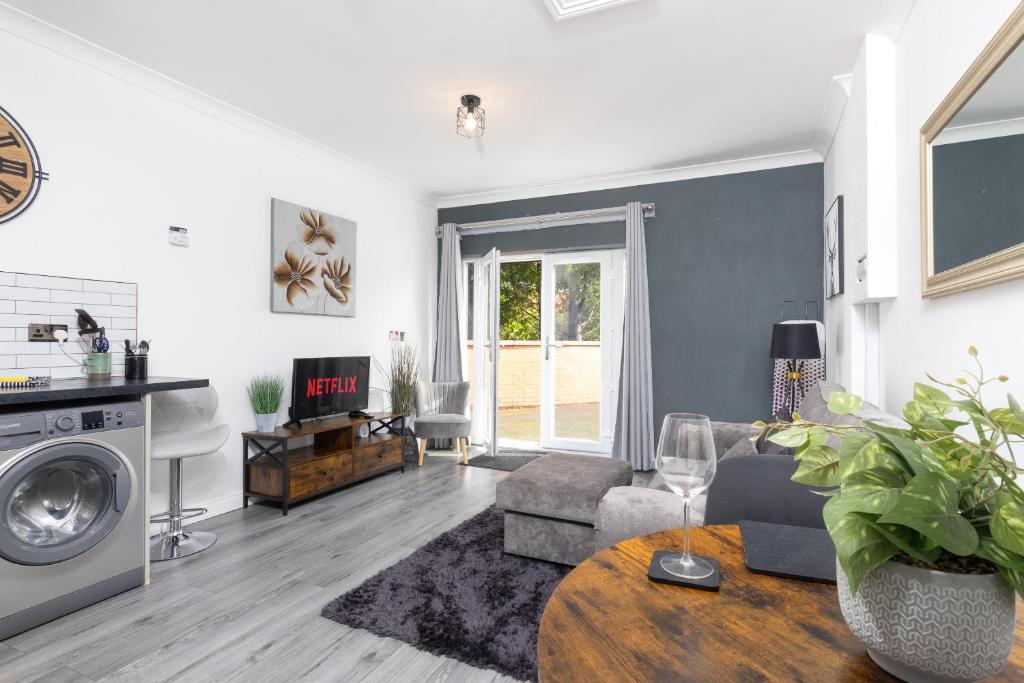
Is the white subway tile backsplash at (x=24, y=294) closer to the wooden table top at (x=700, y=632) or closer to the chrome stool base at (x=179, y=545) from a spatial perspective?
the chrome stool base at (x=179, y=545)

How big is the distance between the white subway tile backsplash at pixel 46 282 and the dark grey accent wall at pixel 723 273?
4.01 metres

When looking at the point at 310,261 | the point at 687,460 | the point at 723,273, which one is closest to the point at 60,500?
the point at 310,261

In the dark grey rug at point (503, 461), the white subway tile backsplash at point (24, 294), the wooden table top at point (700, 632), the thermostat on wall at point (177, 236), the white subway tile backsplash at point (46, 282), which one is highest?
the thermostat on wall at point (177, 236)

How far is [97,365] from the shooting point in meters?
2.74

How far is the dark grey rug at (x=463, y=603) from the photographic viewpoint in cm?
196

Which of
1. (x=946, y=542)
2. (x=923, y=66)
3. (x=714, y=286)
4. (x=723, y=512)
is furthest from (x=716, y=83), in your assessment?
(x=946, y=542)

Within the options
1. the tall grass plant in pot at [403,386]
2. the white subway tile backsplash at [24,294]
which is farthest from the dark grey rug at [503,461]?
the white subway tile backsplash at [24,294]

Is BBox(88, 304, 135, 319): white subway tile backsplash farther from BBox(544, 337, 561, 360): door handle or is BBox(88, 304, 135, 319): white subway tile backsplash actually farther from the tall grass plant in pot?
BBox(544, 337, 561, 360): door handle

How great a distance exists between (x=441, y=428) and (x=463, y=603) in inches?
103

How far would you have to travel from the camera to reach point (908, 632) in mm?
537

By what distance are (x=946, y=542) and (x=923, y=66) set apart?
2.49m

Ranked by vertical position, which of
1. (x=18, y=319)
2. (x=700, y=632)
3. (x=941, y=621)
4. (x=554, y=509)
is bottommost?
(x=554, y=509)

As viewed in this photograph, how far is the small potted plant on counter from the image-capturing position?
3.63 m

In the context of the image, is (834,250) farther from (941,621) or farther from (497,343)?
(941,621)
